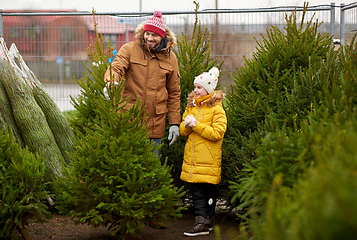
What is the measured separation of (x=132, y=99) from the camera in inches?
144

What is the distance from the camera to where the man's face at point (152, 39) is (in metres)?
3.68

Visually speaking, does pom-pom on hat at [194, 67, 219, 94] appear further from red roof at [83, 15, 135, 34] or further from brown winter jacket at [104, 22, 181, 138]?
red roof at [83, 15, 135, 34]

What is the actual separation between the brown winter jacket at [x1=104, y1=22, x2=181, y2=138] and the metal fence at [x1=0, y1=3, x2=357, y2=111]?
2.12 meters

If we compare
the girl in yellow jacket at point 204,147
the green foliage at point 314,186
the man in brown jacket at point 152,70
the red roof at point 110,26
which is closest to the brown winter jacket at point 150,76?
the man in brown jacket at point 152,70

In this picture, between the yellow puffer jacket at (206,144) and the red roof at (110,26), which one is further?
the red roof at (110,26)

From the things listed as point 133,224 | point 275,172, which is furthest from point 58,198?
point 275,172

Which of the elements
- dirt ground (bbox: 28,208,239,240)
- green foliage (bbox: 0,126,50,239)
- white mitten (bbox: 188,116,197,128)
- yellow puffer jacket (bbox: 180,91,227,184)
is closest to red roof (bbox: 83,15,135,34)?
yellow puffer jacket (bbox: 180,91,227,184)

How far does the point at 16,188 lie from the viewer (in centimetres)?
269

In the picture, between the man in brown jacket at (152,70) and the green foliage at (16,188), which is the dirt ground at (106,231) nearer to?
the green foliage at (16,188)

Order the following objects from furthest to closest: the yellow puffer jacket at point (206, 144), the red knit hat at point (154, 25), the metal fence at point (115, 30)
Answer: the metal fence at point (115, 30) < the red knit hat at point (154, 25) < the yellow puffer jacket at point (206, 144)

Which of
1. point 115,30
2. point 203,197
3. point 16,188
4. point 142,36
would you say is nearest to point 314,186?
point 16,188

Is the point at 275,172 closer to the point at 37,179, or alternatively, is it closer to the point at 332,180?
the point at 332,180

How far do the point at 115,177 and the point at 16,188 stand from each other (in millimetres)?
736

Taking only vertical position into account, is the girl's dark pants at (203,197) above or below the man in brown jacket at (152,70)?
below
